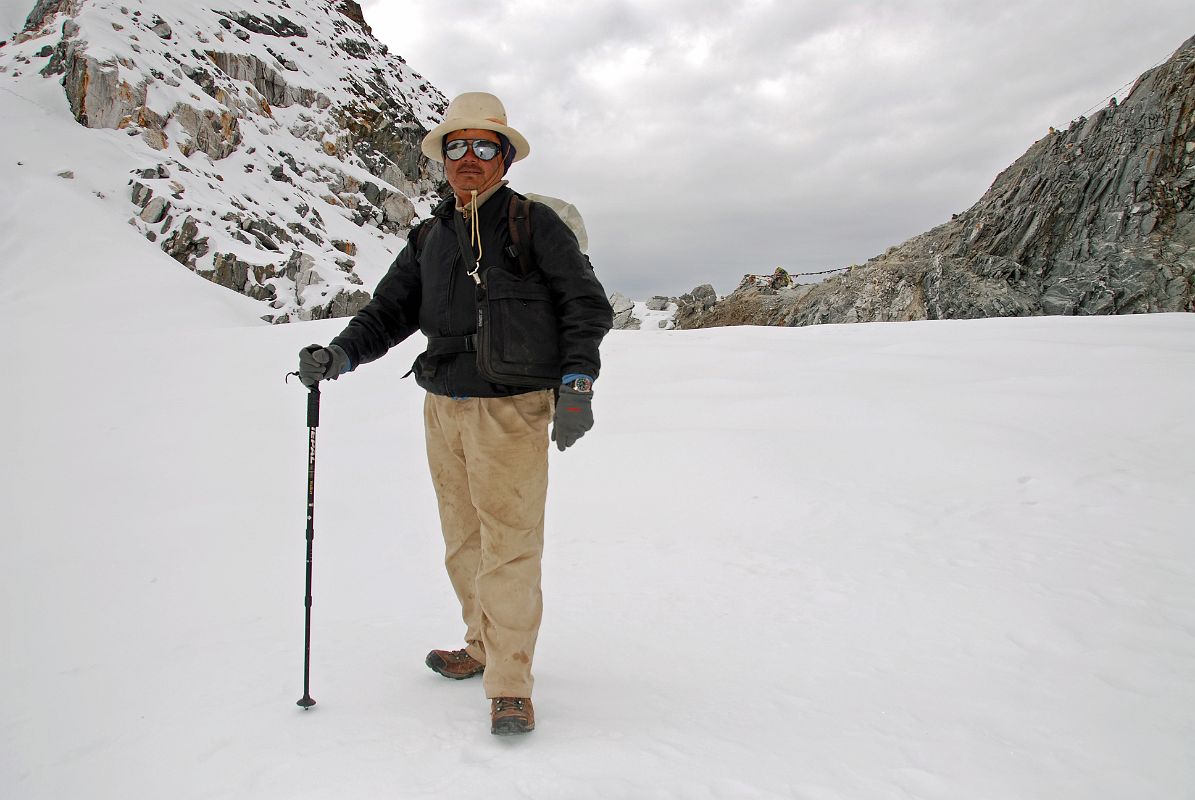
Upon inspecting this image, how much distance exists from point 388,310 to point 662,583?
1.89 meters

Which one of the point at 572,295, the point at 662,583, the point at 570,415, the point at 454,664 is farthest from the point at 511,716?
the point at 662,583

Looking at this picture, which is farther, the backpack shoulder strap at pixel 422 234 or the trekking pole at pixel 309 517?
the backpack shoulder strap at pixel 422 234

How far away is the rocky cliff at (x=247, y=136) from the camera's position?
28.7m

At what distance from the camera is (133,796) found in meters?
1.68

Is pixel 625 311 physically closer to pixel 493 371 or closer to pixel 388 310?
pixel 388 310

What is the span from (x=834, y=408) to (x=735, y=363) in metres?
2.07

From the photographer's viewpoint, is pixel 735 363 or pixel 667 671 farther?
pixel 735 363

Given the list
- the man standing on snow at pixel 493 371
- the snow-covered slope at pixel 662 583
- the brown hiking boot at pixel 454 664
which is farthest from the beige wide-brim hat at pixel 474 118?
the snow-covered slope at pixel 662 583

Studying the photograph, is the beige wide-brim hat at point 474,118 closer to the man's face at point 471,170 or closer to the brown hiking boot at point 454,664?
the man's face at point 471,170

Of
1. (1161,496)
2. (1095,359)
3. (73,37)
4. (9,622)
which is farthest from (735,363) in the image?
(73,37)

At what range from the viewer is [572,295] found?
7.47ft

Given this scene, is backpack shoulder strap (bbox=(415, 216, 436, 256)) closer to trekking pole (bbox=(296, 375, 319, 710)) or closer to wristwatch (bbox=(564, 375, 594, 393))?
trekking pole (bbox=(296, 375, 319, 710))

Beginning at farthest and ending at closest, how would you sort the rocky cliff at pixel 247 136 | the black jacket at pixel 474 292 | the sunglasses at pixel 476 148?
1. the rocky cliff at pixel 247 136
2. the sunglasses at pixel 476 148
3. the black jacket at pixel 474 292

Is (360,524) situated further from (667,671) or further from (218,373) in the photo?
(218,373)
